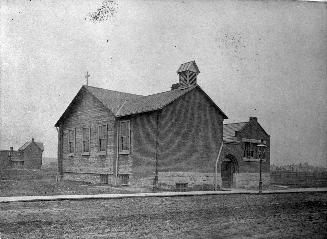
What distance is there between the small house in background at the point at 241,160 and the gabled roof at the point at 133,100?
3.91m

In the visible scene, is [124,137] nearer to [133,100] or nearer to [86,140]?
[133,100]

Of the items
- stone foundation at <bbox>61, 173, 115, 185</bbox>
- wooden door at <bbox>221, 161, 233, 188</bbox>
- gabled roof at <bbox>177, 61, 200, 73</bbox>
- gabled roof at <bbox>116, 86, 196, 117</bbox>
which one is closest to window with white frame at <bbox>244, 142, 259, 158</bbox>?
wooden door at <bbox>221, 161, 233, 188</bbox>

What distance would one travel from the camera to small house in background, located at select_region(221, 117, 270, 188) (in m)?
27.0

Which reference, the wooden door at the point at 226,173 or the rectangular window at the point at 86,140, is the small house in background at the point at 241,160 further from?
the rectangular window at the point at 86,140

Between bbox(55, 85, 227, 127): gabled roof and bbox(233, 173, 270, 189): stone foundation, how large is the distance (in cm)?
568

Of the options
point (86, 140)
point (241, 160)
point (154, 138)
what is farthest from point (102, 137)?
point (241, 160)

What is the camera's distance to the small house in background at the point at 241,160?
2702 cm

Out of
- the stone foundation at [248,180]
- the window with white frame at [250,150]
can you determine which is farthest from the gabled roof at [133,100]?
the stone foundation at [248,180]

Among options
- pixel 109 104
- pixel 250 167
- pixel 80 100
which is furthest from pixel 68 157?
pixel 250 167

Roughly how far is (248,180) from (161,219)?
1620cm

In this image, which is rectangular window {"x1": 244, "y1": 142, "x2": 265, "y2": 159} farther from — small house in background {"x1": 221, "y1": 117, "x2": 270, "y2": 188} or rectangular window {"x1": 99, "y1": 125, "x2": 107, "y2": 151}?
rectangular window {"x1": 99, "y1": 125, "x2": 107, "y2": 151}

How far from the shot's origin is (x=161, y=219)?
→ 12703 mm

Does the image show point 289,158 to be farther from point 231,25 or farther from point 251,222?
point 231,25

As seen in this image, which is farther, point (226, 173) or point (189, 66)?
point (226, 173)
